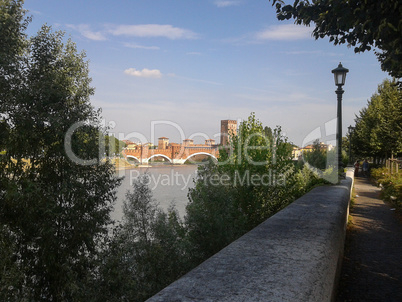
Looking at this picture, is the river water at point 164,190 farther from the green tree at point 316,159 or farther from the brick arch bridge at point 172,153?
the brick arch bridge at point 172,153

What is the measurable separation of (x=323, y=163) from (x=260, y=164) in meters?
9.49

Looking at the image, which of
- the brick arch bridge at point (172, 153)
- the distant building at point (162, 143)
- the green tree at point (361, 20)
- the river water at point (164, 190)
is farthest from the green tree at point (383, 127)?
the distant building at point (162, 143)

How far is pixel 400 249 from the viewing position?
706 cm

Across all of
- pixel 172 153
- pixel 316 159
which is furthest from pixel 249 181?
pixel 172 153

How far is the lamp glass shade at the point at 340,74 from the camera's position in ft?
35.6

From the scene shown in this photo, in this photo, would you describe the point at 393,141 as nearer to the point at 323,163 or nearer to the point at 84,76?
the point at 323,163

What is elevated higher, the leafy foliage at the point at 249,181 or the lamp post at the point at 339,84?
the lamp post at the point at 339,84

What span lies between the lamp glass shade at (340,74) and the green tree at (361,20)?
443 centimetres

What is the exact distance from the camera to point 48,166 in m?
13.7

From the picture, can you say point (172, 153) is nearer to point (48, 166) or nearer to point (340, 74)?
point (48, 166)

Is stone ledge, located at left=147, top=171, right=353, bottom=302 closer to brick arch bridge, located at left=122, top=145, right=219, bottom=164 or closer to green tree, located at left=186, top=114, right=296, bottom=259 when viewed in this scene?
green tree, located at left=186, top=114, right=296, bottom=259

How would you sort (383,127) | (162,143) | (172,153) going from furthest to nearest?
(162,143)
(172,153)
(383,127)

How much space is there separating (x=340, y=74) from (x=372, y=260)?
650 centimetres

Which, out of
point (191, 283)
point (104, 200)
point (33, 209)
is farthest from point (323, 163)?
point (191, 283)
